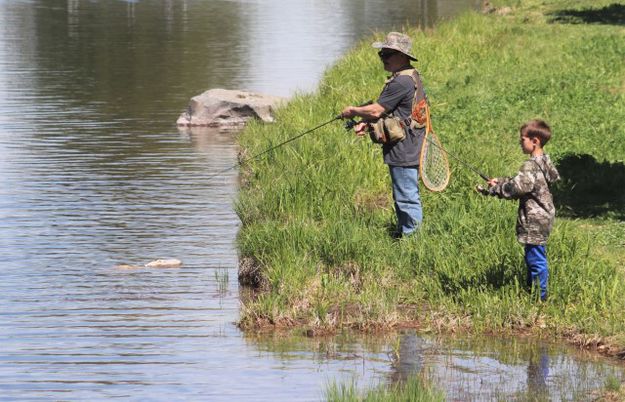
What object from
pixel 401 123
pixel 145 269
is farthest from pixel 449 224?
pixel 145 269

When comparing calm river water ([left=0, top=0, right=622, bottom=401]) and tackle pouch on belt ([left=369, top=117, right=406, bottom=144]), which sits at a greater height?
tackle pouch on belt ([left=369, top=117, right=406, bottom=144])

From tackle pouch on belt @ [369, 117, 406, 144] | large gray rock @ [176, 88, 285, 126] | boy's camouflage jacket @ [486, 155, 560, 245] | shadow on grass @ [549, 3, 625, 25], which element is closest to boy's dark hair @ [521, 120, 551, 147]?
boy's camouflage jacket @ [486, 155, 560, 245]

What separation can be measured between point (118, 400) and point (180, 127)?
1558 cm

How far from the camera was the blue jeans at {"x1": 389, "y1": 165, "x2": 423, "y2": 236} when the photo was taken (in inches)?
460

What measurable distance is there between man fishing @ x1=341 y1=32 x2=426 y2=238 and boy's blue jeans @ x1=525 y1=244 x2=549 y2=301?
1.83 m

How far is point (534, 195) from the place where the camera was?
9.95 m

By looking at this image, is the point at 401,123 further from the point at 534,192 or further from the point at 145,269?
the point at 145,269

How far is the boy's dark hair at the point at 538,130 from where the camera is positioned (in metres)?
9.92

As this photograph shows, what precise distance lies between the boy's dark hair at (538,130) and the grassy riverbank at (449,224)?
1.12 meters

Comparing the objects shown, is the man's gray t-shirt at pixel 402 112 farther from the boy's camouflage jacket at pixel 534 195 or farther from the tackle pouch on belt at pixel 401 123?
the boy's camouflage jacket at pixel 534 195

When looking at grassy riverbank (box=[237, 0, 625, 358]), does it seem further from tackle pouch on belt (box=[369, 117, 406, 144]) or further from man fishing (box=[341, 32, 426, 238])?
tackle pouch on belt (box=[369, 117, 406, 144])

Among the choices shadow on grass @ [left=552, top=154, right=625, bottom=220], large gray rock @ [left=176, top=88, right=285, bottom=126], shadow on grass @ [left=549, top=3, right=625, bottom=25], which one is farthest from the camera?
shadow on grass @ [left=549, top=3, right=625, bottom=25]

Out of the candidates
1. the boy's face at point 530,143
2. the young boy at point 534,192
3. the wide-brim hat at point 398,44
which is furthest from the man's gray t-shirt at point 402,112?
the boy's face at point 530,143

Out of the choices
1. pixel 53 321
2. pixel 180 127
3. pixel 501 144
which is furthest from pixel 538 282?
pixel 180 127
